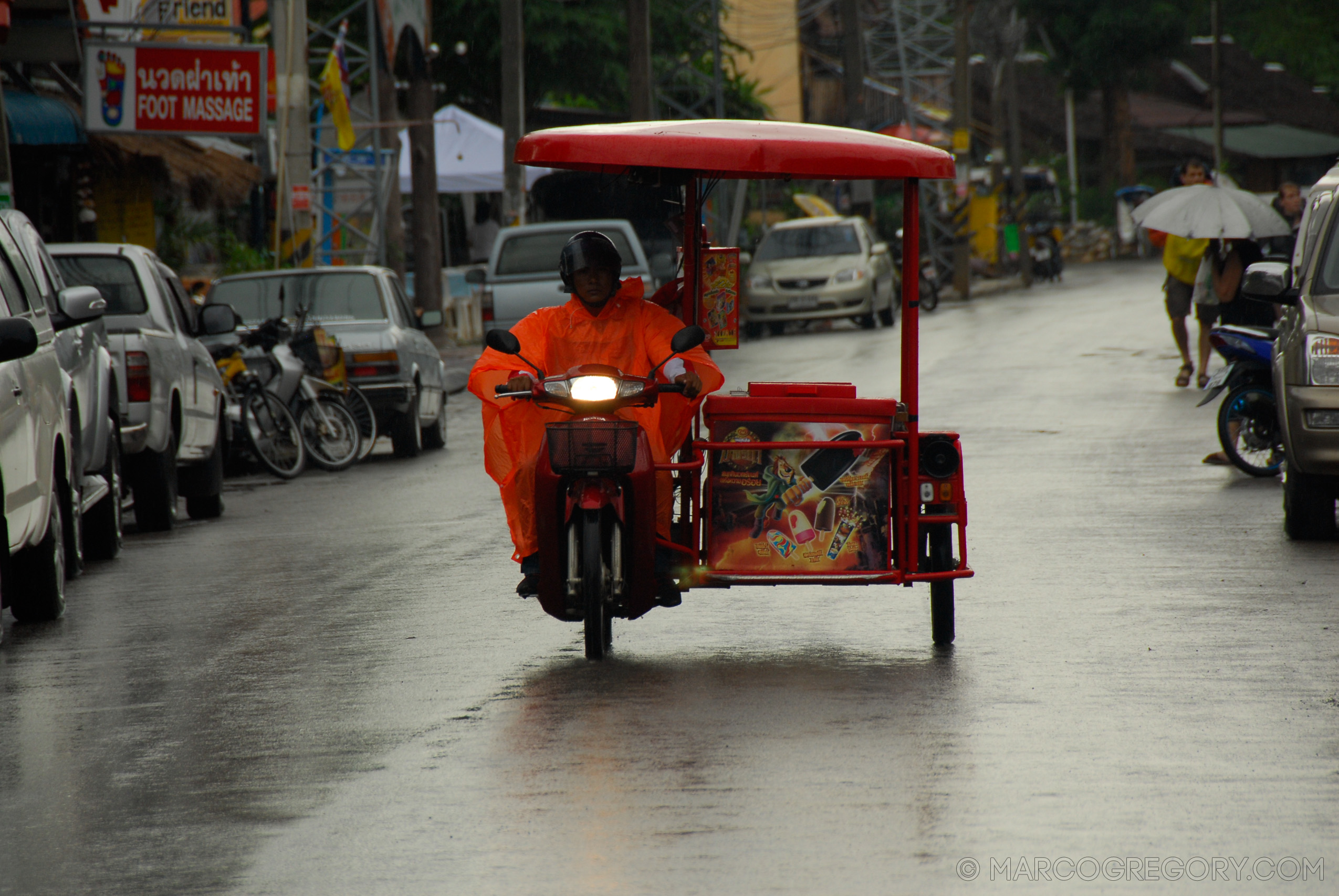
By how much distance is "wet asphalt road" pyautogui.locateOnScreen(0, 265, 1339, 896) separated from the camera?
4.56m

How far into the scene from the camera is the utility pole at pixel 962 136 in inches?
1612

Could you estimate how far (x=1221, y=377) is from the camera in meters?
12.3

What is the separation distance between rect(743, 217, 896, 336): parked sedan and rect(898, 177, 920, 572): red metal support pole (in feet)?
75.5

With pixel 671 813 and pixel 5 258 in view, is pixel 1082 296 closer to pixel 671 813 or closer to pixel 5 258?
pixel 5 258

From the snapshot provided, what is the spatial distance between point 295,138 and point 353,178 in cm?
895

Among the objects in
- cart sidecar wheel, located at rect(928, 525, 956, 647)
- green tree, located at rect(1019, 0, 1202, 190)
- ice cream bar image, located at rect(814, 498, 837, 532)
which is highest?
green tree, located at rect(1019, 0, 1202, 190)

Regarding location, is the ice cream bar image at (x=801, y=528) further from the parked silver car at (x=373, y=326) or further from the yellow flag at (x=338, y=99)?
the yellow flag at (x=338, y=99)

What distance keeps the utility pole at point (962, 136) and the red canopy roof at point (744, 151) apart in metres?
34.4

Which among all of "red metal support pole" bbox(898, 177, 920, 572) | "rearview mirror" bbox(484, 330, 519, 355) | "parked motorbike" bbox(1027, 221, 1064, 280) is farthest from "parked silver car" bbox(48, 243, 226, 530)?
"parked motorbike" bbox(1027, 221, 1064, 280)

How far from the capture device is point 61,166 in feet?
70.9

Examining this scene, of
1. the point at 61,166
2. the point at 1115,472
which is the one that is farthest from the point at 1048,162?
the point at 1115,472

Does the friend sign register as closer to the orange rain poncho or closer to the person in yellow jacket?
the person in yellow jacket

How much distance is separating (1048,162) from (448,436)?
55.9m

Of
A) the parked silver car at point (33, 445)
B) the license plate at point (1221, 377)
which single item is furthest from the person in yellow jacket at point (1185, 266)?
the parked silver car at point (33, 445)
